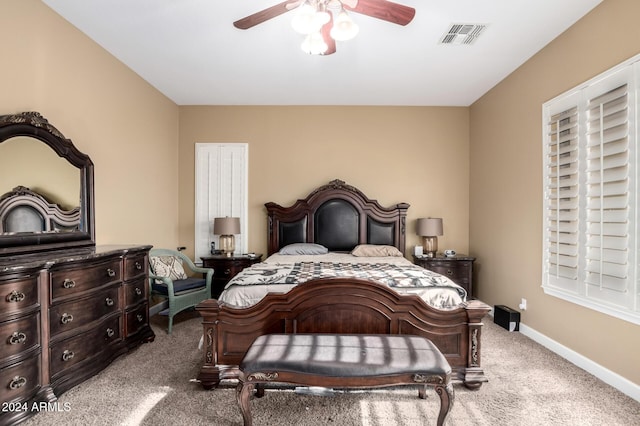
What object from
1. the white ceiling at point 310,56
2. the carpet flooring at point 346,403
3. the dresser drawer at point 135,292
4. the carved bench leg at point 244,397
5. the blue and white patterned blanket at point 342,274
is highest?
the white ceiling at point 310,56

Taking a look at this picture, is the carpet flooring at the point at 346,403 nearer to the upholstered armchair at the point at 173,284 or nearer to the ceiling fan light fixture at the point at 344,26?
the upholstered armchair at the point at 173,284

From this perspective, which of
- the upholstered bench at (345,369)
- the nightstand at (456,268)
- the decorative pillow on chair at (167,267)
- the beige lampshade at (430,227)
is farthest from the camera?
the beige lampshade at (430,227)

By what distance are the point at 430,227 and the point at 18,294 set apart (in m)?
4.24

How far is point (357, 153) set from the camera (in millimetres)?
4926

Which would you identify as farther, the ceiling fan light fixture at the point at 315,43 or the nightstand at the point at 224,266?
the nightstand at the point at 224,266

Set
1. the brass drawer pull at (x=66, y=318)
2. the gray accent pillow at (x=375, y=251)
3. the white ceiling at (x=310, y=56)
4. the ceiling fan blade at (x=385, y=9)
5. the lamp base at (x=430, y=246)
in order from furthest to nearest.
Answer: the lamp base at (x=430, y=246) → the gray accent pillow at (x=375, y=251) → the white ceiling at (x=310, y=56) → the brass drawer pull at (x=66, y=318) → the ceiling fan blade at (x=385, y=9)

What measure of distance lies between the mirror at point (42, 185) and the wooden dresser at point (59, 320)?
0.46ft

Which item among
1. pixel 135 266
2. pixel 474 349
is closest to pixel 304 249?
pixel 135 266

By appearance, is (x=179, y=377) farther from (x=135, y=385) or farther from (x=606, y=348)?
(x=606, y=348)

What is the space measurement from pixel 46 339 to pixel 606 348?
13.2 feet

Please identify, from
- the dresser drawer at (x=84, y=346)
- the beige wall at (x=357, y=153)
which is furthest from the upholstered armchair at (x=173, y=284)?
the beige wall at (x=357, y=153)

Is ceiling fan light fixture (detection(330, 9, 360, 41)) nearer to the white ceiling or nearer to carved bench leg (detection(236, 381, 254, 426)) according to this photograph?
the white ceiling

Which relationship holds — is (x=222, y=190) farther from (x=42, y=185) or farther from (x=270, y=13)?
(x=270, y=13)

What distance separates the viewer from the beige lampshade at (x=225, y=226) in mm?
4480
